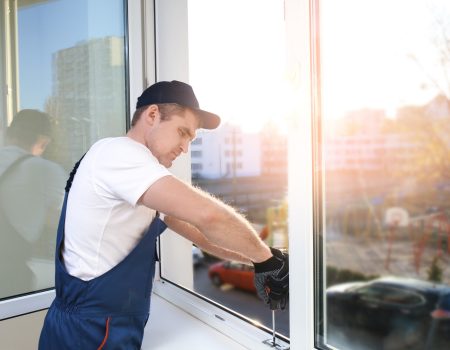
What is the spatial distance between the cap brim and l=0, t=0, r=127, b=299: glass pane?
2.37ft

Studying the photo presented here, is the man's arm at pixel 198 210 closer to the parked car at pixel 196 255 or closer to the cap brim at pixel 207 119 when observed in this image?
the cap brim at pixel 207 119

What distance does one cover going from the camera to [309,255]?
0.98 meters

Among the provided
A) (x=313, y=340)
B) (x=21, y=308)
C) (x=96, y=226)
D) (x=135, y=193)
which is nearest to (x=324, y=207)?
(x=313, y=340)

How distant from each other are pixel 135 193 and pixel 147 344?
28.3 inches

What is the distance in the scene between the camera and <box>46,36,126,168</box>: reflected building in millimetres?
1591

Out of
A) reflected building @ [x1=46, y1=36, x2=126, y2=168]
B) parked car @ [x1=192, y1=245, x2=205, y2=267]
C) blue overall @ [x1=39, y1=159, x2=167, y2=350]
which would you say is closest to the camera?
blue overall @ [x1=39, y1=159, x2=167, y2=350]

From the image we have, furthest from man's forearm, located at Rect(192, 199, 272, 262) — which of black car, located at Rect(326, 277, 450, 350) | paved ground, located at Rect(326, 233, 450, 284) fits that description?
paved ground, located at Rect(326, 233, 450, 284)

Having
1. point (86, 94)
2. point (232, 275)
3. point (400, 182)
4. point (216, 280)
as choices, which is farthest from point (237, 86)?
point (216, 280)

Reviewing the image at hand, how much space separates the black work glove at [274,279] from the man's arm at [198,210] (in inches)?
5.7

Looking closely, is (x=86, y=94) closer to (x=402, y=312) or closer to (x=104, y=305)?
(x=104, y=305)

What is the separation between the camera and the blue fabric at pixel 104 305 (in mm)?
976

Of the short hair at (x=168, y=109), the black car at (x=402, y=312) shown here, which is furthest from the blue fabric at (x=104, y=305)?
the black car at (x=402, y=312)

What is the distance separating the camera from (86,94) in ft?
5.45

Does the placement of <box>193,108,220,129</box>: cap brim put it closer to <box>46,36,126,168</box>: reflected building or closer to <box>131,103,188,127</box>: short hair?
<box>131,103,188,127</box>: short hair
